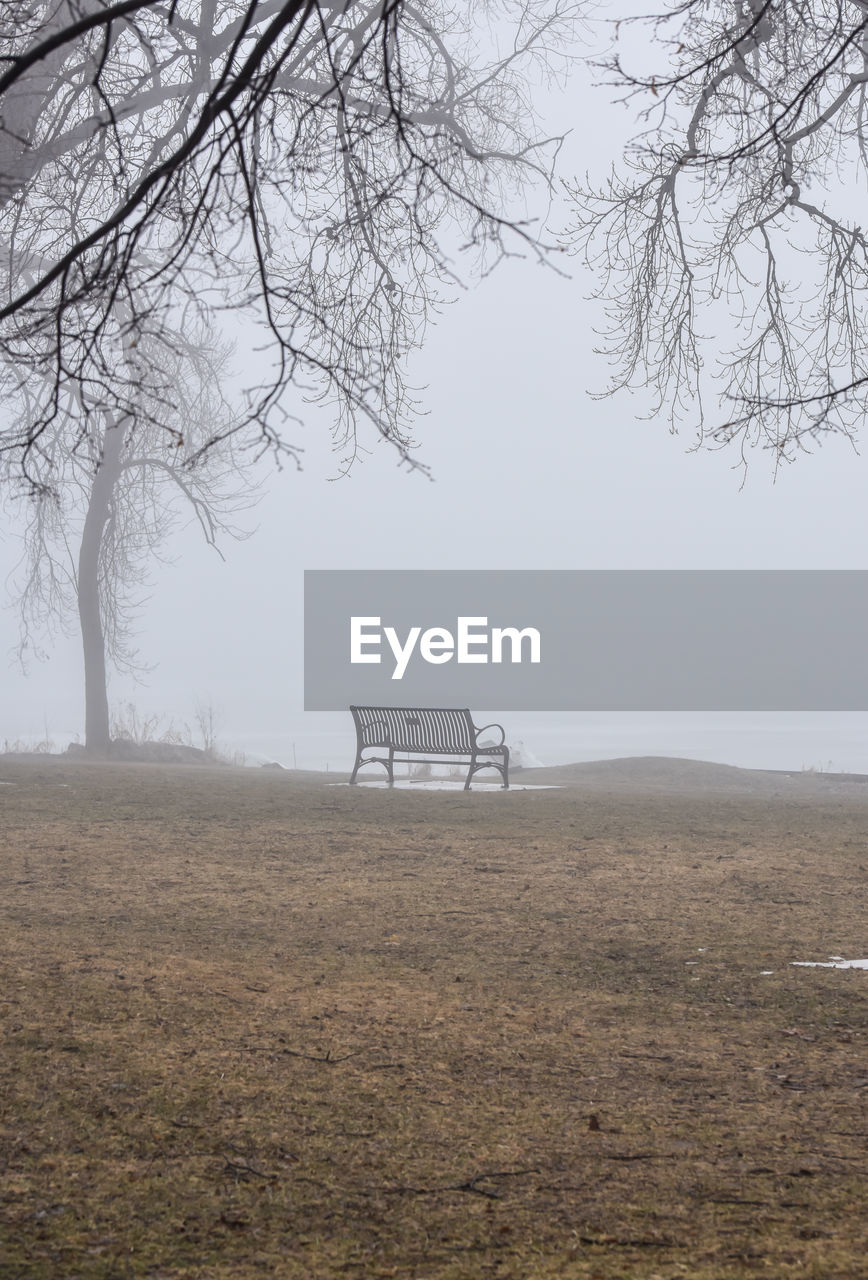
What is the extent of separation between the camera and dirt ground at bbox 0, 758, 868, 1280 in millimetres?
2693

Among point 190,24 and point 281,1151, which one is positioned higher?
point 190,24

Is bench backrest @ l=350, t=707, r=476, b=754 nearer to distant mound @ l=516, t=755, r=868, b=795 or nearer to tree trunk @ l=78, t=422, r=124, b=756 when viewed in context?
distant mound @ l=516, t=755, r=868, b=795

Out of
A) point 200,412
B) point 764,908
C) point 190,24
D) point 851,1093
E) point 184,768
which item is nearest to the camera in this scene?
point 851,1093

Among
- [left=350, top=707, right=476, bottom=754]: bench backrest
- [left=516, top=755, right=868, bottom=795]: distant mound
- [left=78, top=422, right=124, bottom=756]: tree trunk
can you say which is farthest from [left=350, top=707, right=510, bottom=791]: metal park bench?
[left=78, top=422, right=124, bottom=756]: tree trunk

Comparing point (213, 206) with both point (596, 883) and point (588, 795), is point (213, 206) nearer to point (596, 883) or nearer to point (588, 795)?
point (596, 883)

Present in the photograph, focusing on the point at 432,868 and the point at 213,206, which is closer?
the point at 213,206

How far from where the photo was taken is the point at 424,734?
517 inches

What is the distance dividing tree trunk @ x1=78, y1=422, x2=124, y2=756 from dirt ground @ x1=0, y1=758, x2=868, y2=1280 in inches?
510

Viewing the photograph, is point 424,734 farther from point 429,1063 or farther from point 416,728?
point 429,1063

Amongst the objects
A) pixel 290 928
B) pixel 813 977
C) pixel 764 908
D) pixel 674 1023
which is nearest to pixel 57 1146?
pixel 674 1023

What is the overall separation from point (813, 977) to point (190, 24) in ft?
33.6

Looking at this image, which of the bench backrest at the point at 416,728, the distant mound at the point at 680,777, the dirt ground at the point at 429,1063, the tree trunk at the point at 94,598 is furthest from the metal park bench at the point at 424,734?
the tree trunk at the point at 94,598

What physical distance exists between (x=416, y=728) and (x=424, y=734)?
108mm

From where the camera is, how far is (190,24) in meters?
11.5
